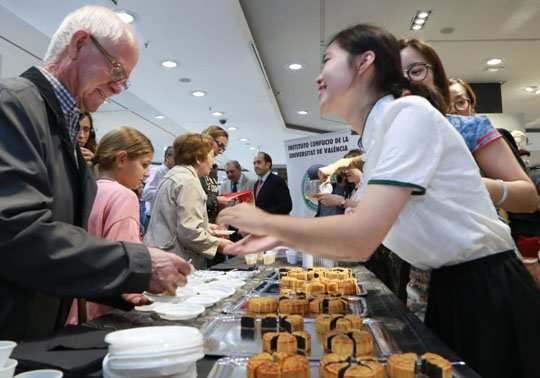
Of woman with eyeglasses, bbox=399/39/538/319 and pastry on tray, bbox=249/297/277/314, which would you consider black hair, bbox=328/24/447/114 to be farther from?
pastry on tray, bbox=249/297/277/314

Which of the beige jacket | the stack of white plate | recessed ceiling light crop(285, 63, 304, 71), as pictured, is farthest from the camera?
recessed ceiling light crop(285, 63, 304, 71)

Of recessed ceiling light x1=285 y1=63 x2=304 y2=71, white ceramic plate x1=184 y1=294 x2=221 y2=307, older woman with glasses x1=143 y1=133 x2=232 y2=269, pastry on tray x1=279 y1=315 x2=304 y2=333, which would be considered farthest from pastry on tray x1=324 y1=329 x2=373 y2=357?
recessed ceiling light x1=285 y1=63 x2=304 y2=71

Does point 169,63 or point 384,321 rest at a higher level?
point 169,63

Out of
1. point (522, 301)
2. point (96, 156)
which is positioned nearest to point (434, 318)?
point (522, 301)

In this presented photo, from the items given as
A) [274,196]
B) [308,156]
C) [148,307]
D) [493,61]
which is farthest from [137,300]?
[493,61]

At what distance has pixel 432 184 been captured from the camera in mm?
1021

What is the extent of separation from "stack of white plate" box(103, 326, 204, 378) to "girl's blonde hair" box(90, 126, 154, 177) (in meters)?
1.43

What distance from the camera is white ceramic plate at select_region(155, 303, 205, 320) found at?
1246mm

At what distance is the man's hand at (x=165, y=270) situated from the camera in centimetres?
109

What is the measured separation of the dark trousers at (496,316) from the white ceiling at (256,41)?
3.60 meters

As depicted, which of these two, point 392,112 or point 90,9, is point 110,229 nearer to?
point 90,9

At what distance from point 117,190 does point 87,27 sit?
723 millimetres

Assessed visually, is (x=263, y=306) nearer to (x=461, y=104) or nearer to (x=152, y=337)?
(x=152, y=337)

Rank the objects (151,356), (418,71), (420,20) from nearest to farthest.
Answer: (151,356), (418,71), (420,20)
